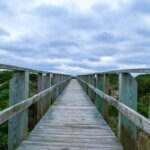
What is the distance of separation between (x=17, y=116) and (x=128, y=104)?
5.37ft

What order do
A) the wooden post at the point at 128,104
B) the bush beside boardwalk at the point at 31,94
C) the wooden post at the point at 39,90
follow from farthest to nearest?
the wooden post at the point at 39,90
the bush beside boardwalk at the point at 31,94
the wooden post at the point at 128,104

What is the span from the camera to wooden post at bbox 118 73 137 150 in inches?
175

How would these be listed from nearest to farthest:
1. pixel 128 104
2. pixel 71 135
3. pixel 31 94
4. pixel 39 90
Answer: pixel 128 104 → pixel 71 135 → pixel 39 90 → pixel 31 94

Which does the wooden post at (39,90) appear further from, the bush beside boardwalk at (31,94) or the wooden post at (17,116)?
the wooden post at (17,116)

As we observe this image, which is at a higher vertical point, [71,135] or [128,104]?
[128,104]

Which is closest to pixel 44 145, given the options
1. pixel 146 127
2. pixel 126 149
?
pixel 126 149

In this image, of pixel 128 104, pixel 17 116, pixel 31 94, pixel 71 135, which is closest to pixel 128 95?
pixel 128 104

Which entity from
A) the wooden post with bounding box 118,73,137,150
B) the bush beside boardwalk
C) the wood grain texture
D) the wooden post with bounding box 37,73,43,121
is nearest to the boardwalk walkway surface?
the wooden post with bounding box 37,73,43,121

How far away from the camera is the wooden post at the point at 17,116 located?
14.7 ft

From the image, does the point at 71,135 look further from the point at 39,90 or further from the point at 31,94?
the point at 31,94

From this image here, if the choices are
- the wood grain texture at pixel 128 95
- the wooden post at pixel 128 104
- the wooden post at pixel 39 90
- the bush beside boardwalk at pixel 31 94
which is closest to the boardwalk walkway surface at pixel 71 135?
the wooden post at pixel 39 90

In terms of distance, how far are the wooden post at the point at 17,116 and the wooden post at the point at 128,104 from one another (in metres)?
1.48

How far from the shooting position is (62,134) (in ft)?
18.9

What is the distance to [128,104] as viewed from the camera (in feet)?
15.4
